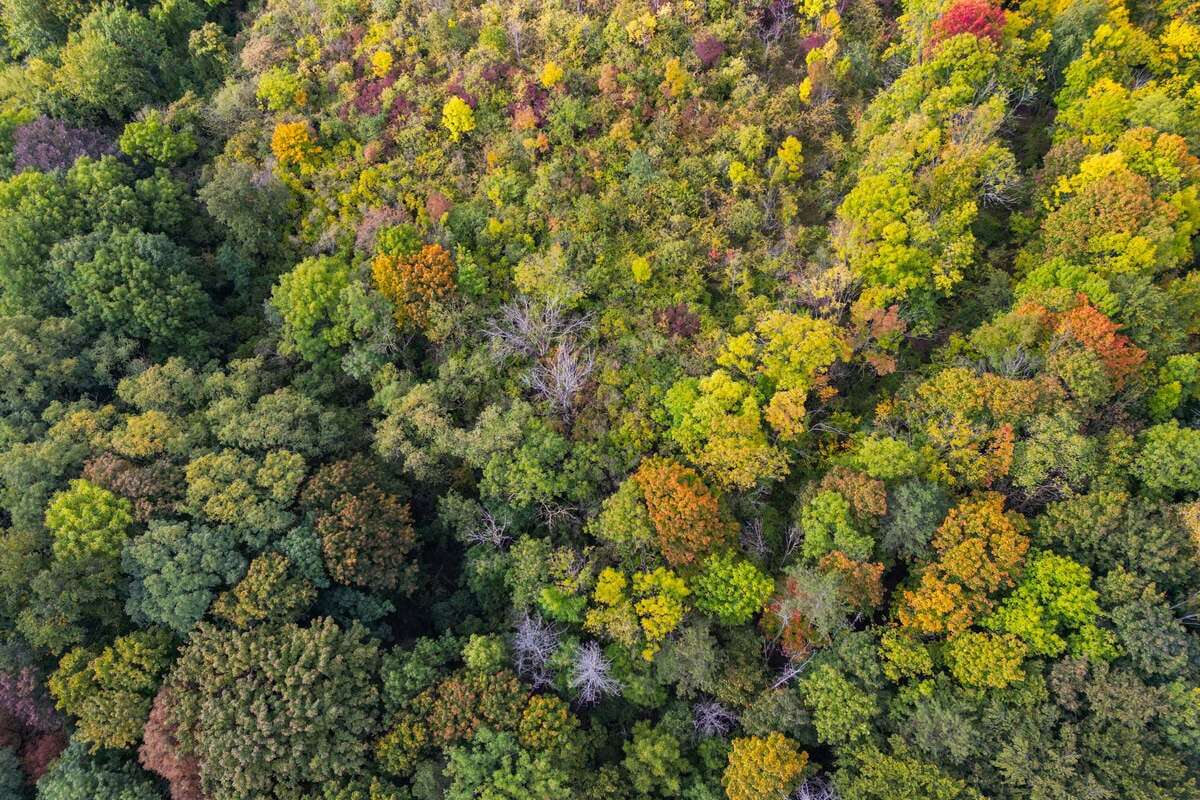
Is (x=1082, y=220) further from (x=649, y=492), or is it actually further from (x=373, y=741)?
(x=373, y=741)

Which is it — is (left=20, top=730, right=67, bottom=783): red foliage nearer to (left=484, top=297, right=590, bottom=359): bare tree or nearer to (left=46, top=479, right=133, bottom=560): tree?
(left=46, top=479, right=133, bottom=560): tree

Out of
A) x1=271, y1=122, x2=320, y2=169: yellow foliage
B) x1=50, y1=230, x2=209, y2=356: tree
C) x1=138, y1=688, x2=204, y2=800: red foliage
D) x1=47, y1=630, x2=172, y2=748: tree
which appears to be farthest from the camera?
x1=271, y1=122, x2=320, y2=169: yellow foliage

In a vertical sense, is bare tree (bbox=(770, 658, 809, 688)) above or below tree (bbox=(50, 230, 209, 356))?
below

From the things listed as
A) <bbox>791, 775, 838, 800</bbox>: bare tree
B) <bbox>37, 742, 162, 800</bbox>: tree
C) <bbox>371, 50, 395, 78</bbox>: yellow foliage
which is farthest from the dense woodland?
<bbox>371, 50, 395, 78</bbox>: yellow foliage

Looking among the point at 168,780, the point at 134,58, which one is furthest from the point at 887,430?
the point at 134,58

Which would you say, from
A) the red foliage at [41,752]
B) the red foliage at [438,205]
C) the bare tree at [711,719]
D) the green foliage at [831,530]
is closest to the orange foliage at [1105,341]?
the green foliage at [831,530]

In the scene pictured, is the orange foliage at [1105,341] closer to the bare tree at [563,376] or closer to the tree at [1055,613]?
the tree at [1055,613]
